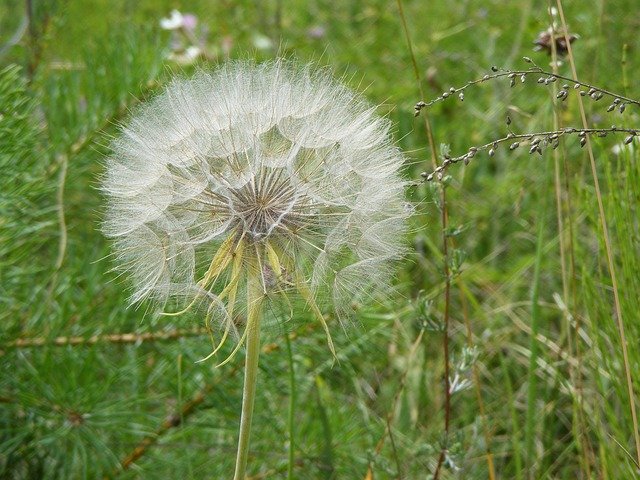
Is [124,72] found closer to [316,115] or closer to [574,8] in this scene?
[316,115]

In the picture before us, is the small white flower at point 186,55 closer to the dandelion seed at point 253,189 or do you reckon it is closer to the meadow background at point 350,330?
the meadow background at point 350,330

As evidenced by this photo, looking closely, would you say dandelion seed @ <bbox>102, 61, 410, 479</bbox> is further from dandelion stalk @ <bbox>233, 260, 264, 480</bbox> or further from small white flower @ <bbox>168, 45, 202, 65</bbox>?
small white flower @ <bbox>168, 45, 202, 65</bbox>

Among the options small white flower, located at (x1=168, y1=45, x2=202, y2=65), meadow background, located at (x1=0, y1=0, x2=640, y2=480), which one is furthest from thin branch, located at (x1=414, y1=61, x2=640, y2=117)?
small white flower, located at (x1=168, y1=45, x2=202, y2=65)

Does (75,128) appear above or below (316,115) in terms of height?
above

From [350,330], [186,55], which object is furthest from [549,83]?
[186,55]

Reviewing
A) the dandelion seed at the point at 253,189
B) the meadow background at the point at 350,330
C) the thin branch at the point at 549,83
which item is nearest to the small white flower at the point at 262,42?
the meadow background at the point at 350,330

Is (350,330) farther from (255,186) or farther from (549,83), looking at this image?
(549,83)

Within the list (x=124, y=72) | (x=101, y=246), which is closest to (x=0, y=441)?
(x=101, y=246)
